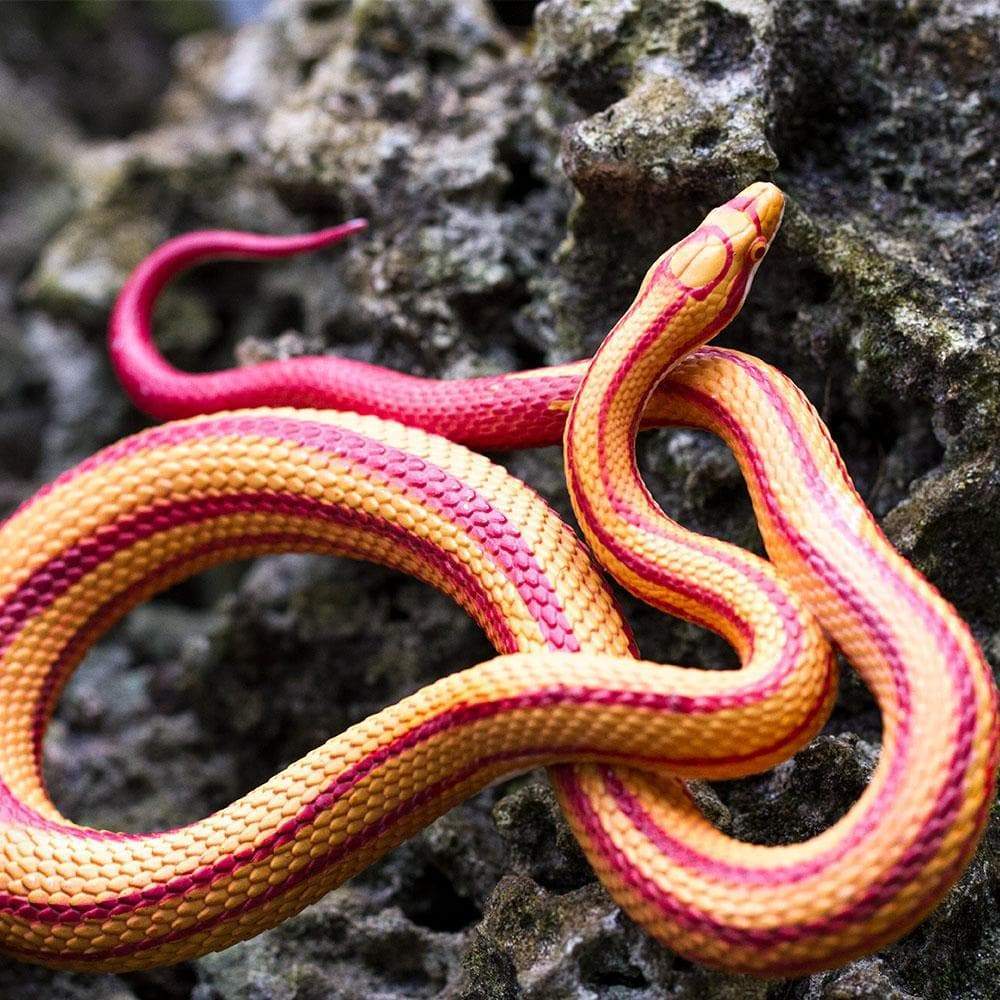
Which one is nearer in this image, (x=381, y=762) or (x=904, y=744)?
(x=904, y=744)

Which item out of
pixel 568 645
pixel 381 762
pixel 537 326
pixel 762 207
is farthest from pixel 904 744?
pixel 537 326

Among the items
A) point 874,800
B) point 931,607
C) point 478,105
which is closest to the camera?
point 874,800

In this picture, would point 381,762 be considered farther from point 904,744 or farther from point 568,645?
point 904,744

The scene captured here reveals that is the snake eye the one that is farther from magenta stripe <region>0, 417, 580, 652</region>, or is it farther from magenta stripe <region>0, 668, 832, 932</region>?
magenta stripe <region>0, 668, 832, 932</region>

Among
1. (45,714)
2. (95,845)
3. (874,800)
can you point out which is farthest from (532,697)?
(45,714)

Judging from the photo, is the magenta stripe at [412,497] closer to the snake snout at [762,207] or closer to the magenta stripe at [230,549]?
the magenta stripe at [230,549]

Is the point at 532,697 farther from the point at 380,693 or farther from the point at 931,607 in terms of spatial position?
the point at 380,693

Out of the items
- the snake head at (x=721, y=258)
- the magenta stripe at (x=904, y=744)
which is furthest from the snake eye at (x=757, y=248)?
the magenta stripe at (x=904, y=744)
